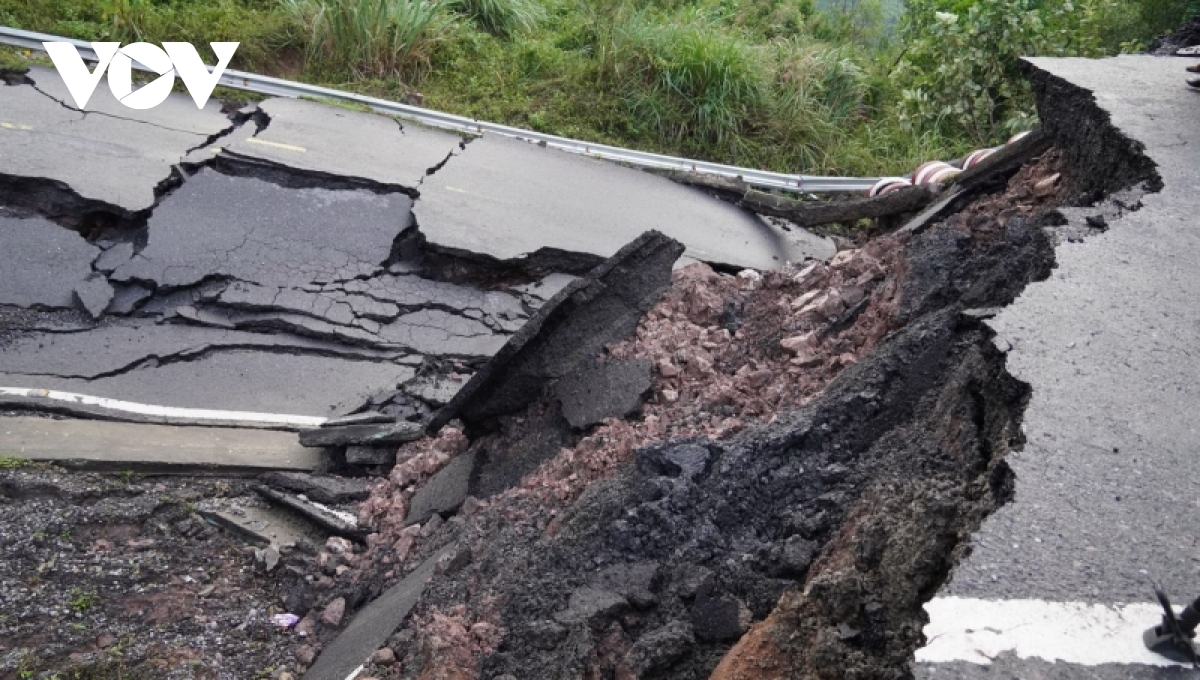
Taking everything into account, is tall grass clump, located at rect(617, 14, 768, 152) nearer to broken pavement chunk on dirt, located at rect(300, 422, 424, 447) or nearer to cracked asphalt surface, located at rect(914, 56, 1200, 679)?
broken pavement chunk on dirt, located at rect(300, 422, 424, 447)

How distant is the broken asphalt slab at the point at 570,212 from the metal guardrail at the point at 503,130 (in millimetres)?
210

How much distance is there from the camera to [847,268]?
4.34 metres

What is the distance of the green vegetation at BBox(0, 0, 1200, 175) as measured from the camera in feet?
27.8

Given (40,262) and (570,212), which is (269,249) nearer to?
(40,262)

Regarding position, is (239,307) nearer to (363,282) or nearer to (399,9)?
(363,282)

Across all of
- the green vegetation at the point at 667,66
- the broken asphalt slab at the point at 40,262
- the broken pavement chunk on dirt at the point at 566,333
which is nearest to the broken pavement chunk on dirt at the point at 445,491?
the broken pavement chunk on dirt at the point at 566,333

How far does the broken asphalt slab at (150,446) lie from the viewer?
187 inches

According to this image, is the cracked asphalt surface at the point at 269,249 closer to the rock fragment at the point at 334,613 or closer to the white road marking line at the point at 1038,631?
the rock fragment at the point at 334,613

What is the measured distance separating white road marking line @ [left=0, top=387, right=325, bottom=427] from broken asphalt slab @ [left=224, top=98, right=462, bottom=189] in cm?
207

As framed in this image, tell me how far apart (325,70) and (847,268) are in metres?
5.88

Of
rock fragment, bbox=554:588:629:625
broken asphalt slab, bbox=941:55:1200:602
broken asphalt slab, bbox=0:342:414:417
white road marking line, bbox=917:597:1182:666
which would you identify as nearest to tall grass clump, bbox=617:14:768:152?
broken asphalt slab, bbox=0:342:414:417

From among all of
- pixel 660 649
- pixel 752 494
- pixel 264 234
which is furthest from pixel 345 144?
pixel 660 649

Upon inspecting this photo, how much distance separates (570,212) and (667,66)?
2574 mm

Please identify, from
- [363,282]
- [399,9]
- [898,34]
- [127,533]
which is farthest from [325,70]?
[898,34]
